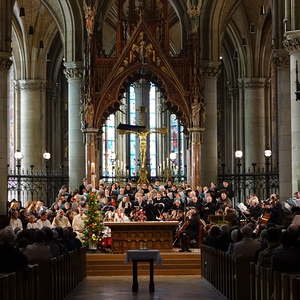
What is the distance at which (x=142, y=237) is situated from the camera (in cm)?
2997

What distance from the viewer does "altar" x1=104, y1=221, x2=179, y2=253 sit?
97.6 feet

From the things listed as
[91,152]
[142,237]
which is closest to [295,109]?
Answer: [142,237]

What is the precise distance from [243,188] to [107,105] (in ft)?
34.7

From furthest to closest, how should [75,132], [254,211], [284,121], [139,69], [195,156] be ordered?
1. [75,132]
2. [195,156]
3. [139,69]
4. [284,121]
5. [254,211]

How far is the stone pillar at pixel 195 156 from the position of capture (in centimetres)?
4038

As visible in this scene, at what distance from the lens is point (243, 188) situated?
4744cm

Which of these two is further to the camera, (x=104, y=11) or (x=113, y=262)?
(x=104, y=11)

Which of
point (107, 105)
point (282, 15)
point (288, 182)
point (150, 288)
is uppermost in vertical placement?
point (282, 15)

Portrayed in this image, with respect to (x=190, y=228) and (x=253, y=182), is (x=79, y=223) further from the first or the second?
(x=253, y=182)

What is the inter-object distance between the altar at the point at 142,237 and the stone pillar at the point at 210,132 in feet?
43.2

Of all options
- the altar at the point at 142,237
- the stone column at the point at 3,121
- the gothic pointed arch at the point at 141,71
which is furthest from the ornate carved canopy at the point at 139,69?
the altar at the point at 142,237

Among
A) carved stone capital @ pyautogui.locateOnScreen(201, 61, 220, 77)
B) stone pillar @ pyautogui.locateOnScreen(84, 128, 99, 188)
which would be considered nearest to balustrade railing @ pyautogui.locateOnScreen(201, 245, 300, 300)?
stone pillar @ pyautogui.locateOnScreen(84, 128, 99, 188)

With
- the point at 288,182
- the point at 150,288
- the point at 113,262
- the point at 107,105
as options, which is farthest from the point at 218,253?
the point at 107,105

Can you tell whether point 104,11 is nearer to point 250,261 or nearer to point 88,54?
point 88,54
